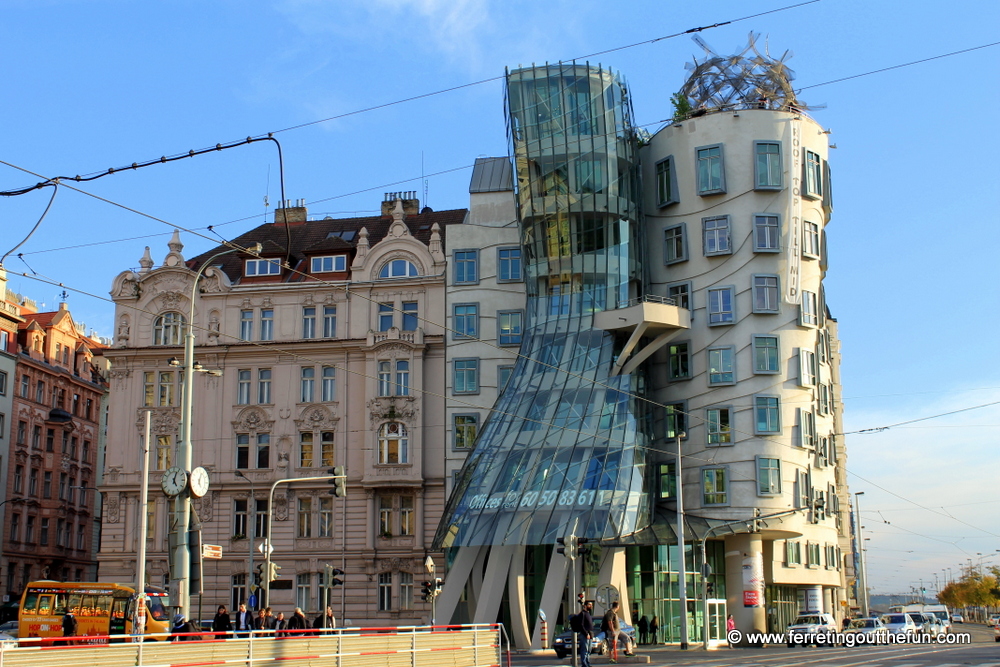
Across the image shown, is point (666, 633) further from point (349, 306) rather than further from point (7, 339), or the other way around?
point (7, 339)

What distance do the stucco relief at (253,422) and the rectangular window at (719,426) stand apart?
2187 centimetres

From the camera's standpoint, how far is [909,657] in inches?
1271

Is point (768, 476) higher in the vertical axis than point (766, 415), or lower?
lower

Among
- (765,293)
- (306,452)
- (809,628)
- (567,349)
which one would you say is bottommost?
(809,628)

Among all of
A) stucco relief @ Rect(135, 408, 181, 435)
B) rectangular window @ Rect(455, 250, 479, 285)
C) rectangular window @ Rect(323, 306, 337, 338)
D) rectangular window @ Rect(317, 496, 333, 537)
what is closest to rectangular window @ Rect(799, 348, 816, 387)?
rectangular window @ Rect(455, 250, 479, 285)

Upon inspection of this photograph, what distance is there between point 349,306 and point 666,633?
2243 centimetres

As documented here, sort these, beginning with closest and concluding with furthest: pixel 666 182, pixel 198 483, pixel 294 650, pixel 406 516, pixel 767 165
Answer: pixel 294 650 < pixel 198 483 < pixel 767 165 < pixel 666 182 < pixel 406 516

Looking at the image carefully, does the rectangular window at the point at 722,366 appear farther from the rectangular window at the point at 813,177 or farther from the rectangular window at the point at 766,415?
the rectangular window at the point at 813,177

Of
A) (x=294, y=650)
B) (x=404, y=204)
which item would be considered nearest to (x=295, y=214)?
(x=404, y=204)

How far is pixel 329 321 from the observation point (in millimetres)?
61250

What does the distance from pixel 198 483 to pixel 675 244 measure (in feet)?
113

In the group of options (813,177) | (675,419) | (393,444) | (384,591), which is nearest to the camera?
(675,419)

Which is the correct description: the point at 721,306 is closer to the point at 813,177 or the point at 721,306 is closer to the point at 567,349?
the point at 567,349

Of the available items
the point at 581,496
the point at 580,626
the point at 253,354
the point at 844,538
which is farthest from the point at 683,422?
the point at 844,538
